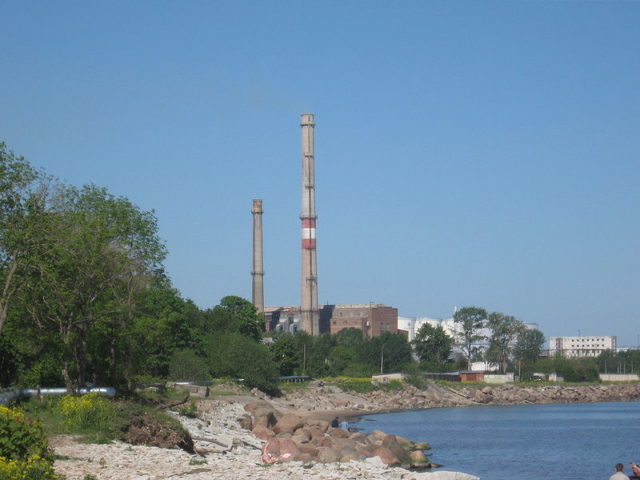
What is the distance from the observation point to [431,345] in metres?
125

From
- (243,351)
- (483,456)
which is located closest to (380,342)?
(243,351)

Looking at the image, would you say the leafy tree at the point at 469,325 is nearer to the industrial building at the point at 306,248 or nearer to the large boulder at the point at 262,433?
the industrial building at the point at 306,248

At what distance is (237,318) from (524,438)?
4637 cm

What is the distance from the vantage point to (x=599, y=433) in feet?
200

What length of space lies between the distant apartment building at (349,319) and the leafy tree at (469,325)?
1590cm

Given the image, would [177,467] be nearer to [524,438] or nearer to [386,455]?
[386,455]

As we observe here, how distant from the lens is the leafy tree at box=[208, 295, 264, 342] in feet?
306

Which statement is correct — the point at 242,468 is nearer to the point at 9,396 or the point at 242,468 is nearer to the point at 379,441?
the point at 9,396

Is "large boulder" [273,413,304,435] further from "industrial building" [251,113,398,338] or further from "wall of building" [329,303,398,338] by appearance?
"wall of building" [329,303,398,338]

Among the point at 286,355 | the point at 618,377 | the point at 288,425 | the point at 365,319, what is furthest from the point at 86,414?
the point at 365,319

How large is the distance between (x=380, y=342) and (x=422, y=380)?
53.3ft

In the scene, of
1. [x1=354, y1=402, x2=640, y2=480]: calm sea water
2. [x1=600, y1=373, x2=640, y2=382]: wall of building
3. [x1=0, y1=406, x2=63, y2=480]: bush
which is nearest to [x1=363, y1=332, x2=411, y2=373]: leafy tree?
[x1=354, y1=402, x2=640, y2=480]: calm sea water

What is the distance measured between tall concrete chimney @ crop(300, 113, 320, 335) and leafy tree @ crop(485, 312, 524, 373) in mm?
26629

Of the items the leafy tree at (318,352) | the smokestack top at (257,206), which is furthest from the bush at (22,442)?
the smokestack top at (257,206)
